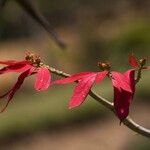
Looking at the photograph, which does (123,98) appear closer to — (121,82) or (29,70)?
(121,82)

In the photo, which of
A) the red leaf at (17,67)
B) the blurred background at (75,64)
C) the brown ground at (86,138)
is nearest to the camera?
the red leaf at (17,67)

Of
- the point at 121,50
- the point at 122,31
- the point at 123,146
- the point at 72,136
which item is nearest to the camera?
the point at 123,146

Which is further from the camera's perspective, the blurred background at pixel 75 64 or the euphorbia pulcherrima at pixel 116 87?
the blurred background at pixel 75 64

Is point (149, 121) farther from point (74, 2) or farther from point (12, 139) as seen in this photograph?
point (74, 2)

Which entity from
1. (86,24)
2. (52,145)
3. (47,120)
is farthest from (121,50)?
(52,145)

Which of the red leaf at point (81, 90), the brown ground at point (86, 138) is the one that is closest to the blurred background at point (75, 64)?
the brown ground at point (86, 138)

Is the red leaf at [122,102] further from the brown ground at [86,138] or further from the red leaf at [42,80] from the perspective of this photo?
the brown ground at [86,138]

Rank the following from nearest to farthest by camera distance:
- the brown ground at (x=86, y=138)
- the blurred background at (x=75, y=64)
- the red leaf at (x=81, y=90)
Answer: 1. the red leaf at (x=81, y=90)
2. the brown ground at (x=86, y=138)
3. the blurred background at (x=75, y=64)
